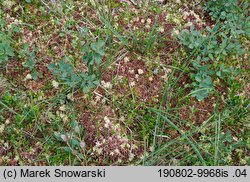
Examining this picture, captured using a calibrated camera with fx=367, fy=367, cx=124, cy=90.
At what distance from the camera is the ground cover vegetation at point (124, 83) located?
9.09 ft

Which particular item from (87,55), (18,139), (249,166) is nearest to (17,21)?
(87,55)

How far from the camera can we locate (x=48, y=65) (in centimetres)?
296

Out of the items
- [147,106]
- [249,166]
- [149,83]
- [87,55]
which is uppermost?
[87,55]

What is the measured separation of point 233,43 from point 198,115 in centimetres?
76

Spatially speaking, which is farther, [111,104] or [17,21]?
[17,21]

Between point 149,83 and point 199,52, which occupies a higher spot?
point 199,52

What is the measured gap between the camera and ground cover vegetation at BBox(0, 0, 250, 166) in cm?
277

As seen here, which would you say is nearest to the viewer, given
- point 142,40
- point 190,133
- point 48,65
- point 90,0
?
point 190,133

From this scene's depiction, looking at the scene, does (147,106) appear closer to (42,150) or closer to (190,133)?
(190,133)

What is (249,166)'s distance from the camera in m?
2.75

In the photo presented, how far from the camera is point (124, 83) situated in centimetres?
306

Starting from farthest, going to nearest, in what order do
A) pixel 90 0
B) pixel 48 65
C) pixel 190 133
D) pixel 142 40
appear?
1. pixel 90 0
2. pixel 142 40
3. pixel 48 65
4. pixel 190 133

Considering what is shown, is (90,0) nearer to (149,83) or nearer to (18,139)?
(149,83)

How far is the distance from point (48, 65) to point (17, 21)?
0.59 meters
